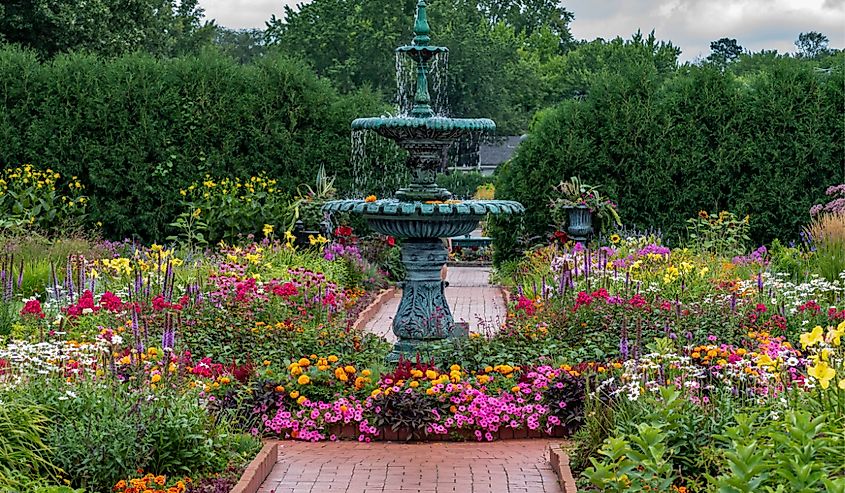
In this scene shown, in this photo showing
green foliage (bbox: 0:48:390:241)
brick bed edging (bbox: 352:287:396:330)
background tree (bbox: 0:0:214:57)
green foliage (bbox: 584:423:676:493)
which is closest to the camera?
green foliage (bbox: 584:423:676:493)

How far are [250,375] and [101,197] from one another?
9192mm

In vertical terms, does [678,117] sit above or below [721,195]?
above

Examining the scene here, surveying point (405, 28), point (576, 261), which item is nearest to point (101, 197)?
point (576, 261)

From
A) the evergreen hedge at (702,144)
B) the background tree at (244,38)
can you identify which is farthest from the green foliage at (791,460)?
the background tree at (244,38)

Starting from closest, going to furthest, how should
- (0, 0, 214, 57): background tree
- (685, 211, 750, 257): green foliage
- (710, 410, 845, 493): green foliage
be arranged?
(710, 410, 845, 493): green foliage
(685, 211, 750, 257): green foliage
(0, 0, 214, 57): background tree

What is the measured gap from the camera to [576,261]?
994 centimetres

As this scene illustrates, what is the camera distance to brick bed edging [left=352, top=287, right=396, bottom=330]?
11205 mm

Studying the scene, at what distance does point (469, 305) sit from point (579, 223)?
2.09 m

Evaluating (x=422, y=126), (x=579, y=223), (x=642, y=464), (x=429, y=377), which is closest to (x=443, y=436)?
(x=429, y=377)

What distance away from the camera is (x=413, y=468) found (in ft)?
19.9

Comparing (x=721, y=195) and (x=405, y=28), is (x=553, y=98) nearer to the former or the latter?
(x=405, y=28)

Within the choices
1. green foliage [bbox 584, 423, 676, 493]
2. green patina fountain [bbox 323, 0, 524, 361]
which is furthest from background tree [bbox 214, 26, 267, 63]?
green foliage [bbox 584, 423, 676, 493]

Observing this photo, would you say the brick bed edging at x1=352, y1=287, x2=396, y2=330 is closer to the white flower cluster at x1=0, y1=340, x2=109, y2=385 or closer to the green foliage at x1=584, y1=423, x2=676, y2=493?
the white flower cluster at x1=0, y1=340, x2=109, y2=385

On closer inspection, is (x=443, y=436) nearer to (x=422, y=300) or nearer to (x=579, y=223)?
(x=422, y=300)
